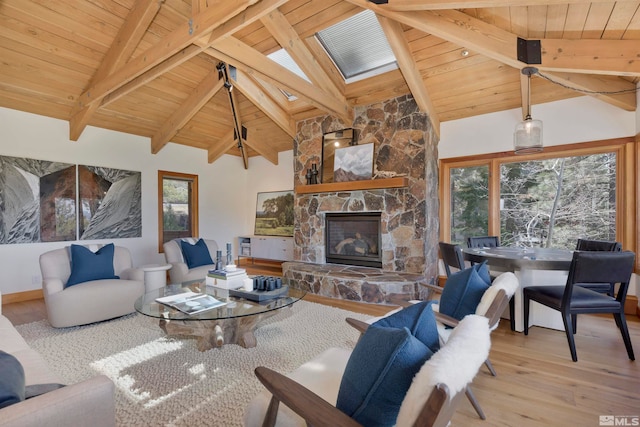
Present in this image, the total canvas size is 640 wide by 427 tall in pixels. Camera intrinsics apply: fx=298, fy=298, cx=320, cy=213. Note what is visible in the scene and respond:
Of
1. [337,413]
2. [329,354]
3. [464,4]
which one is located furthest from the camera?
[464,4]

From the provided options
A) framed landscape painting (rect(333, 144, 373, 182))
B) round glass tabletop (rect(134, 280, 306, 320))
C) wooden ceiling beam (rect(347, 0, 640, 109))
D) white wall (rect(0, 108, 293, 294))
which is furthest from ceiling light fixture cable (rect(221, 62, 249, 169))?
round glass tabletop (rect(134, 280, 306, 320))

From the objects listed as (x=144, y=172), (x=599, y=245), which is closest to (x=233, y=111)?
(x=144, y=172)

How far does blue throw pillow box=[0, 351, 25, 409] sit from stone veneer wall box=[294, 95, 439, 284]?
4.22 meters

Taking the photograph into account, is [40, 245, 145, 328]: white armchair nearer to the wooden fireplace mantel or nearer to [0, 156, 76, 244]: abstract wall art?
[0, 156, 76, 244]: abstract wall art

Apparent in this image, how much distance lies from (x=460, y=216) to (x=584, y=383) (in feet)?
9.89

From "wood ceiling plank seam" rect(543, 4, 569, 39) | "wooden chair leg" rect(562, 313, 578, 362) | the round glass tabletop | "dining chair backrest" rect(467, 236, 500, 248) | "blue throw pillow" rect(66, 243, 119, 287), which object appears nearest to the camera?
the round glass tabletop

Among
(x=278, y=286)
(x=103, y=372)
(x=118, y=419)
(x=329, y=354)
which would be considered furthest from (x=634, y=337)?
(x=103, y=372)

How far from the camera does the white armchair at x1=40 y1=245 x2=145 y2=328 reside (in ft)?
10.0

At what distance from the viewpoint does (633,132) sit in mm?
3572

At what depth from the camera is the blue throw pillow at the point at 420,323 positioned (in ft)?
3.61

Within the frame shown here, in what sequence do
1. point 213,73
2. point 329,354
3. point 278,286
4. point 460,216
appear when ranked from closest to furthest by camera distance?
point 329,354 < point 278,286 < point 213,73 < point 460,216

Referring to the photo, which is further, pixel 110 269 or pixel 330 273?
pixel 330 273

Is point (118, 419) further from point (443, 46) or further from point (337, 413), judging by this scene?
point (443, 46)

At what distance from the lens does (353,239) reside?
5.14m
